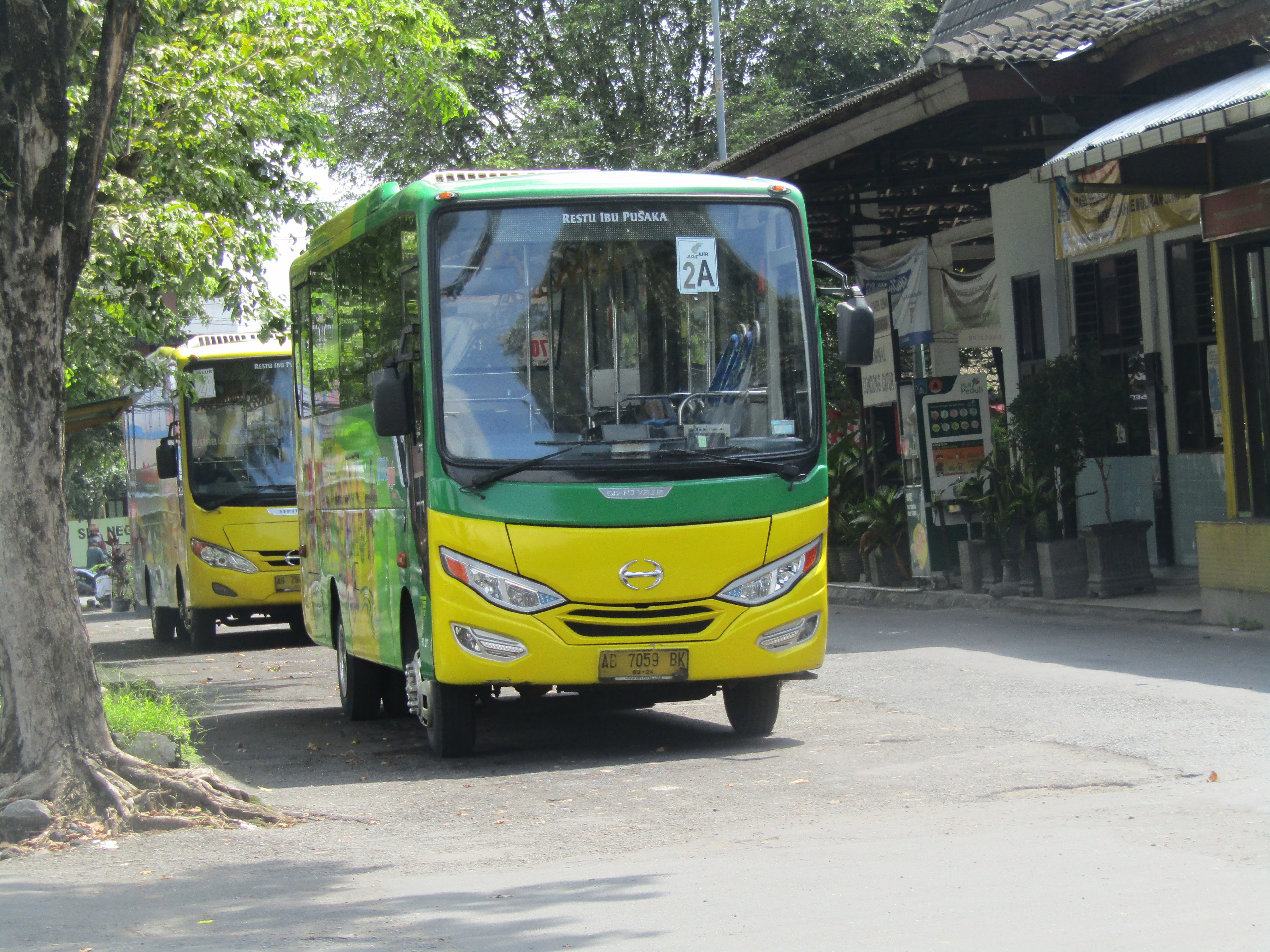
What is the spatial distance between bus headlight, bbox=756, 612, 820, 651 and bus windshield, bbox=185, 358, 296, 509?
11.1m

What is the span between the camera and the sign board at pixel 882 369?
727 inches

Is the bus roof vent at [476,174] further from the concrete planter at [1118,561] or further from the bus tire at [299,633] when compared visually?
the bus tire at [299,633]

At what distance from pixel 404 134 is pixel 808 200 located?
58.4 feet

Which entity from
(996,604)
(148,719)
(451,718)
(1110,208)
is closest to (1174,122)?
(1110,208)

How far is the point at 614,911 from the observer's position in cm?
554

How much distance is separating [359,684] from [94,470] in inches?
1274

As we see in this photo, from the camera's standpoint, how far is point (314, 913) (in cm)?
576

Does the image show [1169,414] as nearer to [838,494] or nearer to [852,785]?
[838,494]

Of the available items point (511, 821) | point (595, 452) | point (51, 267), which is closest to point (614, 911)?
point (511, 821)

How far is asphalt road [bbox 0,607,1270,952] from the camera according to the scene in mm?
5273

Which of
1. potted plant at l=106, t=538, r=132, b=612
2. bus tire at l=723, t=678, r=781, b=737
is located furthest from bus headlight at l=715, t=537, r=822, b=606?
potted plant at l=106, t=538, r=132, b=612

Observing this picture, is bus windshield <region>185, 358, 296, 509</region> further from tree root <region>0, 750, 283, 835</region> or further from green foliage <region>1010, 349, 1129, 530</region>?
tree root <region>0, 750, 283, 835</region>

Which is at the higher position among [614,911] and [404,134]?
[404,134]

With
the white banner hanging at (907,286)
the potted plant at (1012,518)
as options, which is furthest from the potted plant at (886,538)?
the white banner hanging at (907,286)
